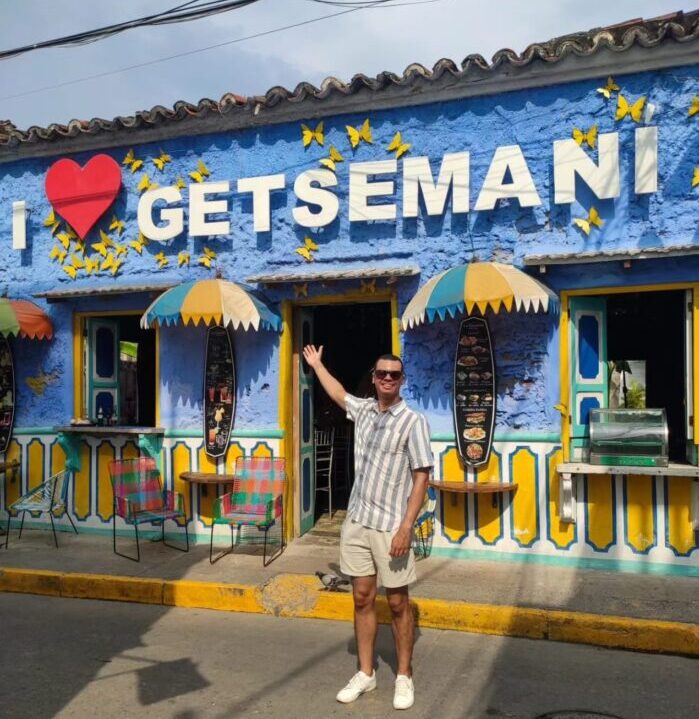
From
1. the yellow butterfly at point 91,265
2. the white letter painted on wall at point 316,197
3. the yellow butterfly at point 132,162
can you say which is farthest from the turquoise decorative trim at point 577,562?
the yellow butterfly at point 132,162

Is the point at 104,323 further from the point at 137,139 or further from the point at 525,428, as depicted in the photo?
the point at 525,428

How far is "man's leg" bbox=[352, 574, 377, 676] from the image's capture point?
13.6 feet

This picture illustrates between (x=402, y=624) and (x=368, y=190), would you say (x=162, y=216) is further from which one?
(x=402, y=624)

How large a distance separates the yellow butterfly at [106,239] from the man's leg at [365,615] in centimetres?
555

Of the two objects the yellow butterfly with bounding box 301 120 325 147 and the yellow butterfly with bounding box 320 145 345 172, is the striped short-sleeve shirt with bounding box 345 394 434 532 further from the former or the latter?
the yellow butterfly with bounding box 301 120 325 147

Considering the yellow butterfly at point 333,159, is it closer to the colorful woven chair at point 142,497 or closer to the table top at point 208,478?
the table top at point 208,478

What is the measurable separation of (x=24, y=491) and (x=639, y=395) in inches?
614

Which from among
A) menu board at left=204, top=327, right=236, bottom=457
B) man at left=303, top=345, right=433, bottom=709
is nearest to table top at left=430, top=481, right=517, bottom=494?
menu board at left=204, top=327, right=236, bottom=457

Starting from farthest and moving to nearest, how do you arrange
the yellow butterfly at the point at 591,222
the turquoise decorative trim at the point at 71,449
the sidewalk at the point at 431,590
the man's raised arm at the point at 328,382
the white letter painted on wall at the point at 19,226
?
the white letter painted on wall at the point at 19,226 < the turquoise decorative trim at the point at 71,449 < the yellow butterfly at the point at 591,222 < the sidewalk at the point at 431,590 < the man's raised arm at the point at 328,382

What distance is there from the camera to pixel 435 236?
7.03 meters

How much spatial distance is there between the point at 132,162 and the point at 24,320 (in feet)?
6.98

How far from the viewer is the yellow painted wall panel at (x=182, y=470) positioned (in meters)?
7.77

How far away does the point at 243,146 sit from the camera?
771 centimetres

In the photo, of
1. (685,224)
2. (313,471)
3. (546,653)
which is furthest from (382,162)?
(546,653)
